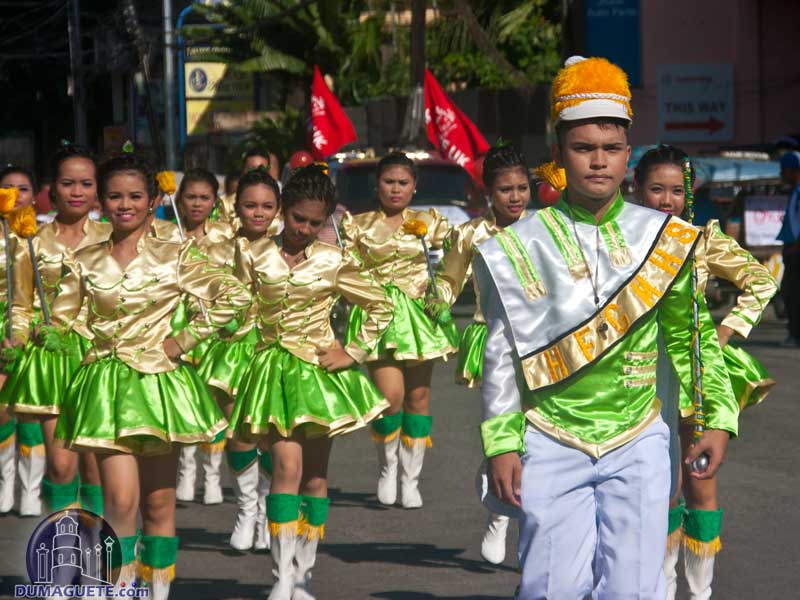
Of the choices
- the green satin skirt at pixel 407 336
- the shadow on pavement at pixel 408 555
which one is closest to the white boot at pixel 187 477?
the green satin skirt at pixel 407 336

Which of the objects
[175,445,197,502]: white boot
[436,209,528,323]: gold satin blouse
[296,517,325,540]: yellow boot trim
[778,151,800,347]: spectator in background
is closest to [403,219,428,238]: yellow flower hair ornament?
[436,209,528,323]: gold satin blouse

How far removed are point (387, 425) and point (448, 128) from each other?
34.3ft

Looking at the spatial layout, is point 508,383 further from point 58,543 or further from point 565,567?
point 58,543

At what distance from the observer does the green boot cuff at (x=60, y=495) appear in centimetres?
758

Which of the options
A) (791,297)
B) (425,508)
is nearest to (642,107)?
(791,297)

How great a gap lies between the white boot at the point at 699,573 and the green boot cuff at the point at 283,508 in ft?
5.61

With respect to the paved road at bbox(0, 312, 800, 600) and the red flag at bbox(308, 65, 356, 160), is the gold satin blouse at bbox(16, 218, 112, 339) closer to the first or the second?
the paved road at bbox(0, 312, 800, 600)

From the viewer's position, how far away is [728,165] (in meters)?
23.8

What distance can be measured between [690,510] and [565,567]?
2.00m

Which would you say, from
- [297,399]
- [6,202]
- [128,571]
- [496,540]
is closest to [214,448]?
[496,540]

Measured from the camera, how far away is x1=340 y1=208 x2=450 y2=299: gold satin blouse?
980 cm

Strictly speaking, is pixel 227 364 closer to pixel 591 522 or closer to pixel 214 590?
pixel 214 590

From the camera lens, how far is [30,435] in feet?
30.7

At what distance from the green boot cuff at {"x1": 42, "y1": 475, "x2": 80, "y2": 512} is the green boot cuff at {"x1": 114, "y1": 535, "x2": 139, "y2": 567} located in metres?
1.11
